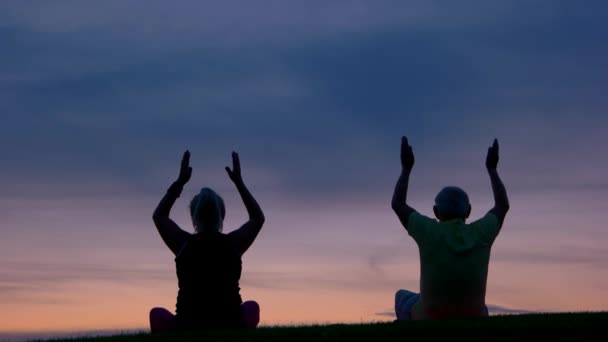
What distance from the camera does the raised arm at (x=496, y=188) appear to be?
45.4 ft

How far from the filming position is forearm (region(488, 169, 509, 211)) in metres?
14.0

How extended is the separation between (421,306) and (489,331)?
5.02 ft

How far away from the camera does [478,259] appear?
13.2 meters

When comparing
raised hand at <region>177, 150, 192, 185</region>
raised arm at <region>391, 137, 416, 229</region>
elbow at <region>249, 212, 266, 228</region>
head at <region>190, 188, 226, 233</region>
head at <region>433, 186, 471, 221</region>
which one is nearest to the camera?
head at <region>190, 188, 226, 233</region>

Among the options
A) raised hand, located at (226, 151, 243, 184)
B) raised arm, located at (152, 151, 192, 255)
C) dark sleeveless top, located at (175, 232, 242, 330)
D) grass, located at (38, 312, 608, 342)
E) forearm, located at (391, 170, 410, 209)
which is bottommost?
grass, located at (38, 312, 608, 342)

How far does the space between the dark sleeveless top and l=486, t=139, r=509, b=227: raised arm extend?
353 cm

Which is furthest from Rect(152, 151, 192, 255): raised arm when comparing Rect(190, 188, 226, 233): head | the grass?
the grass

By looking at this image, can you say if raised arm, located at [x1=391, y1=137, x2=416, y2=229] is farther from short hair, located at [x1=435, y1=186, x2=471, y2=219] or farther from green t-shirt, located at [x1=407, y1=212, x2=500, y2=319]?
short hair, located at [x1=435, y1=186, x2=471, y2=219]

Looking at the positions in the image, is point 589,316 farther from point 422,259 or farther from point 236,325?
point 236,325

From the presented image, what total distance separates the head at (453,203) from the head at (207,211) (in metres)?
2.88

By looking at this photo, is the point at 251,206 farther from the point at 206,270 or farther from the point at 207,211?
the point at 206,270

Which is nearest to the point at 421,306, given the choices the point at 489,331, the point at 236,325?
the point at 489,331

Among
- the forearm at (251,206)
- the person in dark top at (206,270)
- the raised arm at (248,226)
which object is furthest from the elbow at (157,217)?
the forearm at (251,206)

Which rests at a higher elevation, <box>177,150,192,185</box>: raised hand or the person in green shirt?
<box>177,150,192,185</box>: raised hand
